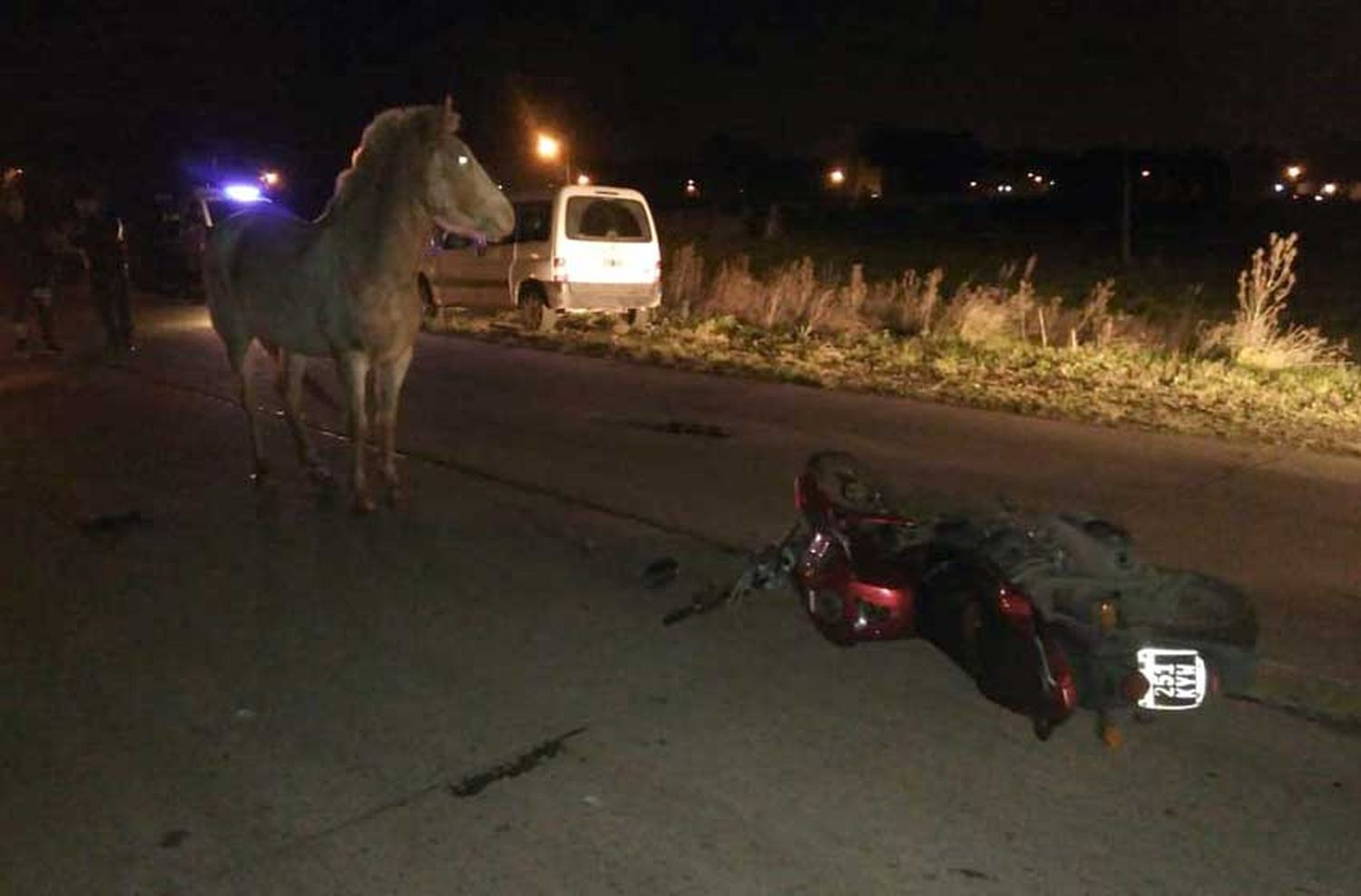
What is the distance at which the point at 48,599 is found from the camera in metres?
6.52

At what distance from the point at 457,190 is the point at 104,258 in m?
10.0

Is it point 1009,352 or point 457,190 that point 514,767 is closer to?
point 457,190

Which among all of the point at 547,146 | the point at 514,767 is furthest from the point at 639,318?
the point at 547,146

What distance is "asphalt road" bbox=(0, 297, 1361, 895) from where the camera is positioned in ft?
13.0

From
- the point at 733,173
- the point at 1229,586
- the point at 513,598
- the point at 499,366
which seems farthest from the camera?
the point at 733,173

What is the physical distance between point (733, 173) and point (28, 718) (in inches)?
3274

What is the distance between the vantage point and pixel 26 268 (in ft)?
52.7

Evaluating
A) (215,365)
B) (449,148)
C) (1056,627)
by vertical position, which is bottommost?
(215,365)

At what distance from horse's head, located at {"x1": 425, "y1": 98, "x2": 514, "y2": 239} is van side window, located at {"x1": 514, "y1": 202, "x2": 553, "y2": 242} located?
9651 mm

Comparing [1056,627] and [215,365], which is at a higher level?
[1056,627]

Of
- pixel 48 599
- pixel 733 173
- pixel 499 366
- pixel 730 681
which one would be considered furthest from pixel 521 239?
pixel 733 173

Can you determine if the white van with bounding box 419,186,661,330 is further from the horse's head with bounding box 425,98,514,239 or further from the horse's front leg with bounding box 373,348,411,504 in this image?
the horse's head with bounding box 425,98,514,239

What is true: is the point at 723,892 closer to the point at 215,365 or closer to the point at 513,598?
the point at 513,598

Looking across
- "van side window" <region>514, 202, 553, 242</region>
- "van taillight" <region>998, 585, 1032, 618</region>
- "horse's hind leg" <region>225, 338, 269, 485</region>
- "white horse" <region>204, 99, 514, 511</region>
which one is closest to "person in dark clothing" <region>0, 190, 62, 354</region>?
"van side window" <region>514, 202, 553, 242</region>
